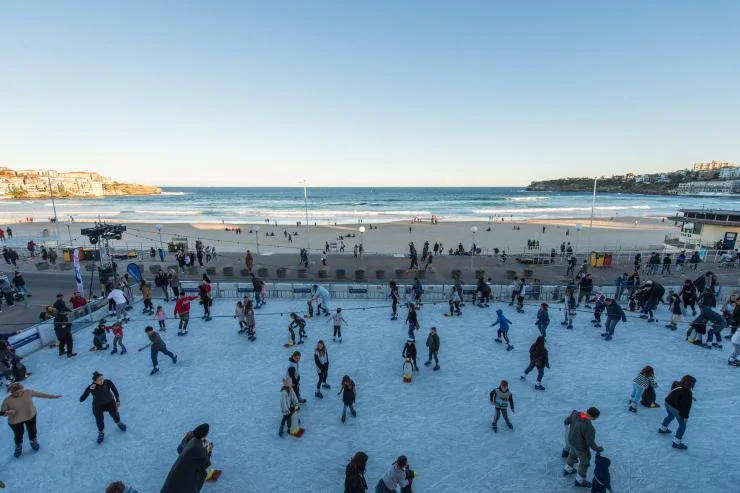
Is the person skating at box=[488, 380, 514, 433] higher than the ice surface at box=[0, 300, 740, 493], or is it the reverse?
the person skating at box=[488, 380, 514, 433]

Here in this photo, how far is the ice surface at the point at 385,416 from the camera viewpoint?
6070 millimetres

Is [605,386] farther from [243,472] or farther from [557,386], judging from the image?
[243,472]

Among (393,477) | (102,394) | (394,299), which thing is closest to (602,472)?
(393,477)

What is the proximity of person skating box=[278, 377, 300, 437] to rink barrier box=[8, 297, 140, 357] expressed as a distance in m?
8.90

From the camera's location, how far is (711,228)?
25.2 metres

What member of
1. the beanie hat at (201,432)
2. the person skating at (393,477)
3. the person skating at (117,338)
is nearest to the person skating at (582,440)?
the person skating at (393,477)

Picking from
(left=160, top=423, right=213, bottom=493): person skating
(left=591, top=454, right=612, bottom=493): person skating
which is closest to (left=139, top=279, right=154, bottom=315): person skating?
(left=160, top=423, right=213, bottom=493): person skating

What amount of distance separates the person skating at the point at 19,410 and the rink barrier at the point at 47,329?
5.05 m

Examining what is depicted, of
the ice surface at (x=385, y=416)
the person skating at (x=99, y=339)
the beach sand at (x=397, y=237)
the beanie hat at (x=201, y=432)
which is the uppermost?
the beanie hat at (x=201, y=432)

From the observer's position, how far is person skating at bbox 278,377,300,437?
21.9ft

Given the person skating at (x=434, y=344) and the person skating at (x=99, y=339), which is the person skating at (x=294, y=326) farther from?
the person skating at (x=99, y=339)

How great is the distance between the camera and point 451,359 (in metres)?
10.1

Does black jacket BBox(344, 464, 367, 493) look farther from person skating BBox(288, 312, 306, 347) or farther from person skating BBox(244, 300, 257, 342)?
person skating BBox(244, 300, 257, 342)

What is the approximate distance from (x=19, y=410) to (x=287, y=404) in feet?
15.4
